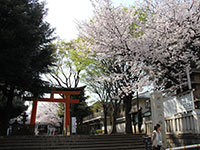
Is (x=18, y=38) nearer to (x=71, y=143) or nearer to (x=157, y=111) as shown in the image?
(x=71, y=143)

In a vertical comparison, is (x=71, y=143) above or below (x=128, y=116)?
below

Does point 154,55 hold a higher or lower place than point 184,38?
lower

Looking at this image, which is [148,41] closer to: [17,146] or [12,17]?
[12,17]

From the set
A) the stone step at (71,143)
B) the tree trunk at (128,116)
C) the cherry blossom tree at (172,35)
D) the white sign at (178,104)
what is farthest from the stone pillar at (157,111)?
the tree trunk at (128,116)

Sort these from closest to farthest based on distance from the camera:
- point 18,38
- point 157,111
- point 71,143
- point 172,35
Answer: point 172,35 < point 157,111 < point 18,38 < point 71,143

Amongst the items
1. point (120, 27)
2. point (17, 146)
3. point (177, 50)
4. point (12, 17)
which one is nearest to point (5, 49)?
point (12, 17)

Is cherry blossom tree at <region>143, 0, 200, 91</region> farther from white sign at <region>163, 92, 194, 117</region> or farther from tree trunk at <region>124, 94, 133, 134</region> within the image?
tree trunk at <region>124, 94, 133, 134</region>

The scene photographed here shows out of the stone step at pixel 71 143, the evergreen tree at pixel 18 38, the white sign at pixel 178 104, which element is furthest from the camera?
the stone step at pixel 71 143

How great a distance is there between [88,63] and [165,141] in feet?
29.4

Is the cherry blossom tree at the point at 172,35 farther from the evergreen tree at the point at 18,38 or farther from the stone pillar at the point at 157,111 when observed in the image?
the evergreen tree at the point at 18,38

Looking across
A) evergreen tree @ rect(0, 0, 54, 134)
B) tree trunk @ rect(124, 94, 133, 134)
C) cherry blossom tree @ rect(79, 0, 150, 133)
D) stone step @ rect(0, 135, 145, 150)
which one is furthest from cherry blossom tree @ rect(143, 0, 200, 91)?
tree trunk @ rect(124, 94, 133, 134)

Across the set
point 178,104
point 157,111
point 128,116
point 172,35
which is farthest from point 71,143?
point 172,35

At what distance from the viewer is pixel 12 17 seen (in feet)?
32.4

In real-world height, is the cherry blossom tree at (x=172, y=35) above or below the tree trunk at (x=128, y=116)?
above
